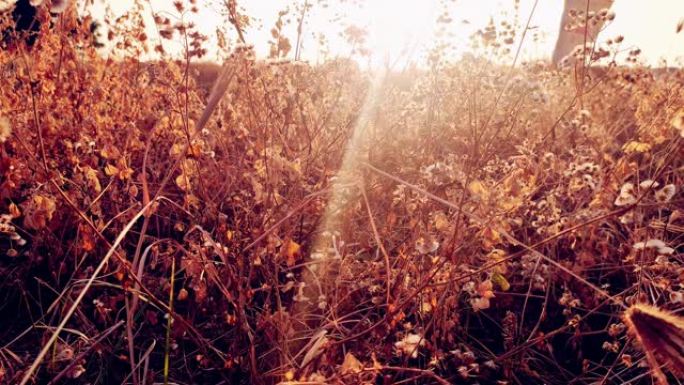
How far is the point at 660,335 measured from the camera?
58 centimetres

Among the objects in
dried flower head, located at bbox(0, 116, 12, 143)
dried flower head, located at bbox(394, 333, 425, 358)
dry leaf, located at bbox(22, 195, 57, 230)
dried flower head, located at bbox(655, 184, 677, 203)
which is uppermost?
dried flower head, located at bbox(0, 116, 12, 143)

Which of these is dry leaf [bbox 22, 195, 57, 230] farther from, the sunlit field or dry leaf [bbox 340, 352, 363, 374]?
dry leaf [bbox 340, 352, 363, 374]

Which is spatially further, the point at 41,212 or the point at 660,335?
the point at 41,212

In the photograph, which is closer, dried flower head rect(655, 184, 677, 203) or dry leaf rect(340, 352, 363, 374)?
dry leaf rect(340, 352, 363, 374)

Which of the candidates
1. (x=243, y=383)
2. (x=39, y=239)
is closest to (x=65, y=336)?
(x=39, y=239)

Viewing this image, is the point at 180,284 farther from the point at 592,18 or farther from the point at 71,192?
the point at 592,18

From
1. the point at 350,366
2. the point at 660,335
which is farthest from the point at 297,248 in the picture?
the point at 660,335

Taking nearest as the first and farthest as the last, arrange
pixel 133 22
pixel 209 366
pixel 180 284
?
pixel 209 366, pixel 180 284, pixel 133 22

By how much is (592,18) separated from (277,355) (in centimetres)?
217

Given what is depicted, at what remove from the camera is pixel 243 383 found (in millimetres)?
1536

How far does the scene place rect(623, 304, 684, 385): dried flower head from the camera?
54 cm

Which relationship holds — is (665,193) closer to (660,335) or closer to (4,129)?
(660,335)

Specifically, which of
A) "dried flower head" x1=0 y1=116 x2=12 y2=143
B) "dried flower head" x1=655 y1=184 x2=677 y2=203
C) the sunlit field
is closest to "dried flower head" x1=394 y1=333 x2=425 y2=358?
the sunlit field

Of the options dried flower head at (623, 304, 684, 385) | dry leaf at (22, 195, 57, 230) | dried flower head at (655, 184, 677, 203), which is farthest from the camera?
dried flower head at (655, 184, 677, 203)
